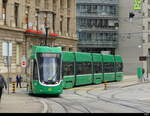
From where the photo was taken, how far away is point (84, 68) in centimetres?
4372

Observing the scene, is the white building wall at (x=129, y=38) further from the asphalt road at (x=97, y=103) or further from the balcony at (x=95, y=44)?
the asphalt road at (x=97, y=103)

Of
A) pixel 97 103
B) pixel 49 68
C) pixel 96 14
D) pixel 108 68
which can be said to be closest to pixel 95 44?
pixel 96 14

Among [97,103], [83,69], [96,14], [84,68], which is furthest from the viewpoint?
[96,14]

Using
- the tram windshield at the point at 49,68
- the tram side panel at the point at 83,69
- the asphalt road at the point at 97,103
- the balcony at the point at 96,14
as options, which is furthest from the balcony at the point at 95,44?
the tram windshield at the point at 49,68

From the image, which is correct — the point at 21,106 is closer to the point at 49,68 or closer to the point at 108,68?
the point at 49,68

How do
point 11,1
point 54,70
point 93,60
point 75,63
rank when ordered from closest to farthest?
point 54,70, point 75,63, point 93,60, point 11,1

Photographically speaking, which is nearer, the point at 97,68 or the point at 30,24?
the point at 97,68

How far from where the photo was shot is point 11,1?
179ft

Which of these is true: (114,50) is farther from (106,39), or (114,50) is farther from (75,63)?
(75,63)

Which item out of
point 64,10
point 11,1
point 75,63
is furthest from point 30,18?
point 75,63

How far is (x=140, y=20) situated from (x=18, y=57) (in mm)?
40021

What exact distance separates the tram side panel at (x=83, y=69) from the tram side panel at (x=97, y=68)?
114 centimetres

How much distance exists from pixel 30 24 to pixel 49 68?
29974 millimetres

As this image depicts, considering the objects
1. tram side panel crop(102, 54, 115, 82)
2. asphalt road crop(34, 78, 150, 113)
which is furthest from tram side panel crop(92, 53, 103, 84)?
asphalt road crop(34, 78, 150, 113)
